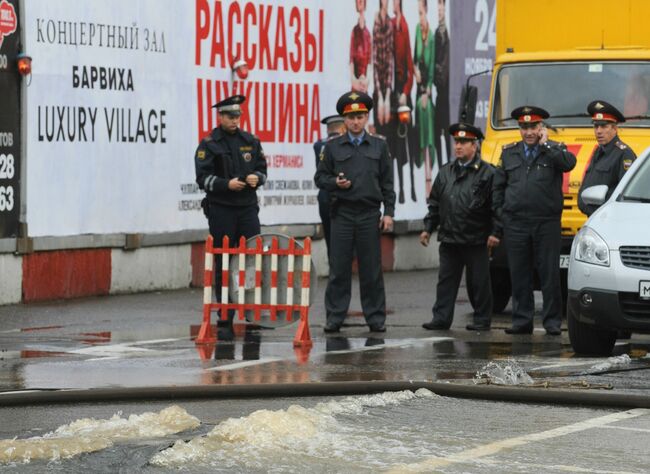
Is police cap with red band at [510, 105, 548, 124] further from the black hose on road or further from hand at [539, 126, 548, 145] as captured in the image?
the black hose on road

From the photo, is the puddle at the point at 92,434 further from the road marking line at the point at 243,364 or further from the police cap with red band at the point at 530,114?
the police cap with red band at the point at 530,114

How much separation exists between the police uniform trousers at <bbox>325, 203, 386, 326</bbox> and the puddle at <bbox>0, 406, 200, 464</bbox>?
6.19 metres

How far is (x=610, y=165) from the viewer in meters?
15.6

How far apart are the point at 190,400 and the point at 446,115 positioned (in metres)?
16.5

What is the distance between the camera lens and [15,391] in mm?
10648

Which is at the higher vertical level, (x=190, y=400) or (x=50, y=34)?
(x=50, y=34)

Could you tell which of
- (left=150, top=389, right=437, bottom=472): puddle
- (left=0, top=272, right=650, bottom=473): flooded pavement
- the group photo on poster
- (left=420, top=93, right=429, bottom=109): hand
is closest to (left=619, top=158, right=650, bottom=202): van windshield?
(left=0, top=272, right=650, bottom=473): flooded pavement

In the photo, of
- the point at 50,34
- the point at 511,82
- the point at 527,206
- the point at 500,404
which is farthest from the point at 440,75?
the point at 500,404

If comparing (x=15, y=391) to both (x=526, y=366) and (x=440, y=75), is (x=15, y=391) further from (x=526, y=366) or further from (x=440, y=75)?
(x=440, y=75)

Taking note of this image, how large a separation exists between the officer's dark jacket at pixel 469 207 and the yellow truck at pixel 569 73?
125cm

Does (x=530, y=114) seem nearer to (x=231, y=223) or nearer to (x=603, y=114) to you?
(x=603, y=114)

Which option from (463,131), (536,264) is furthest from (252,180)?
(536,264)

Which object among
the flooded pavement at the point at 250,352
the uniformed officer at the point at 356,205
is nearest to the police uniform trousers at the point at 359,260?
the uniformed officer at the point at 356,205

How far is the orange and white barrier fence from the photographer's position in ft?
47.4
